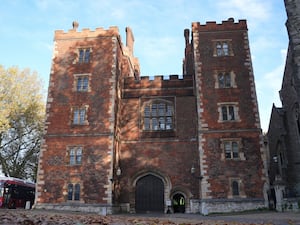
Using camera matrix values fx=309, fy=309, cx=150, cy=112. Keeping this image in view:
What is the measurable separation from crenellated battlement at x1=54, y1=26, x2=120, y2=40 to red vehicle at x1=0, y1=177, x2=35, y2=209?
42.4ft

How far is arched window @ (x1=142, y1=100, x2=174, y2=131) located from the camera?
83.5 feet

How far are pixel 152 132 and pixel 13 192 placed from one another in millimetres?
13225

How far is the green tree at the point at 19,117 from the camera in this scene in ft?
98.3

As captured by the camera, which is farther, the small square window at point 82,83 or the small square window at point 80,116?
the small square window at point 82,83

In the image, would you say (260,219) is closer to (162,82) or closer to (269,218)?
(269,218)

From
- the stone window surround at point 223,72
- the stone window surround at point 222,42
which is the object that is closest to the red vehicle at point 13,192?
the stone window surround at point 223,72

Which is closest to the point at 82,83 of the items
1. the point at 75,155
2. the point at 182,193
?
the point at 75,155

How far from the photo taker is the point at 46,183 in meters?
22.5

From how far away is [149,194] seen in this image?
942 inches

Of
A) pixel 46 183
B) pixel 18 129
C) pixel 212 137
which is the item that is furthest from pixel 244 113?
pixel 18 129

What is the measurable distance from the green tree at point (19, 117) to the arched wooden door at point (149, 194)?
44.9 feet

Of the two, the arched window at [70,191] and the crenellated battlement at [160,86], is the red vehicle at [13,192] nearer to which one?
the arched window at [70,191]

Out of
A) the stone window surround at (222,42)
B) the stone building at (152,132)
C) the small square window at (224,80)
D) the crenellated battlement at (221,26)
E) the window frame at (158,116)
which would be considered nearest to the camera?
the stone building at (152,132)

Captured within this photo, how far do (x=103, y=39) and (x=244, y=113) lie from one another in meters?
13.1
